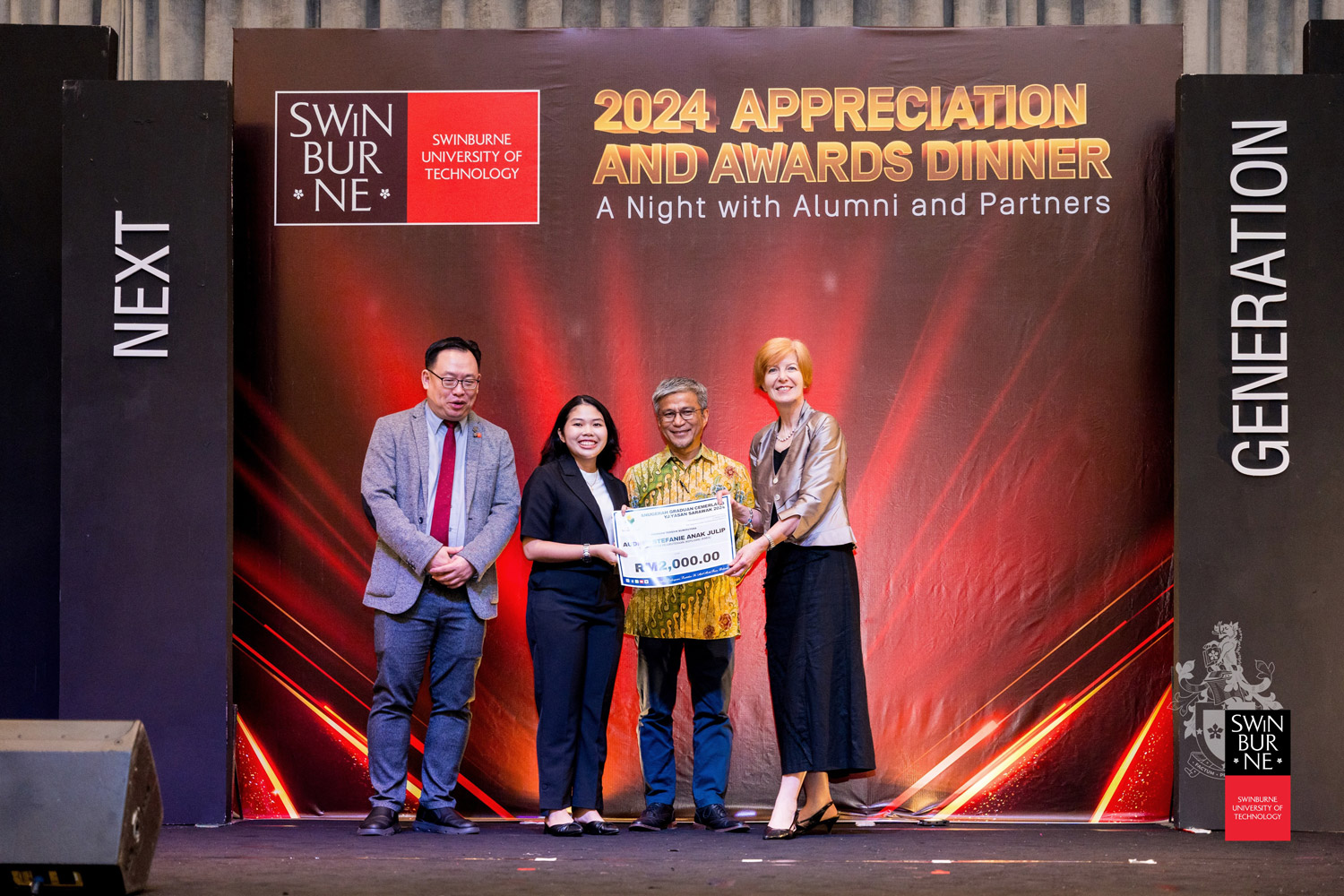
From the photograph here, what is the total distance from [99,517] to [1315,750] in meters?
4.57

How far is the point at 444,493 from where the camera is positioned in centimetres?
468

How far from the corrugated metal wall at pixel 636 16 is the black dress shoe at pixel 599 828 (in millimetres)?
3793

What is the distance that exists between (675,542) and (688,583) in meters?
0.22

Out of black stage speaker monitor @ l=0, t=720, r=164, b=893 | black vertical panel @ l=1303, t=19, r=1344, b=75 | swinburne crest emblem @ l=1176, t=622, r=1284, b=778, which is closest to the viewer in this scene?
black stage speaker monitor @ l=0, t=720, r=164, b=893

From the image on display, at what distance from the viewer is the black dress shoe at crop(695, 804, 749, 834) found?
15.1ft

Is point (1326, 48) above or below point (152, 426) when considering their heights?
above

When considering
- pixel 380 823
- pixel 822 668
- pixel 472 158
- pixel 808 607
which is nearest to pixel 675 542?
pixel 808 607

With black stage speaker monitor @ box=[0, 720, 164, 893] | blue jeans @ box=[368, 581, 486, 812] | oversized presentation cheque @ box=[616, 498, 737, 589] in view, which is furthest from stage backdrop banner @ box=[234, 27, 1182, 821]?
black stage speaker monitor @ box=[0, 720, 164, 893]

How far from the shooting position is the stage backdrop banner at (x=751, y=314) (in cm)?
511

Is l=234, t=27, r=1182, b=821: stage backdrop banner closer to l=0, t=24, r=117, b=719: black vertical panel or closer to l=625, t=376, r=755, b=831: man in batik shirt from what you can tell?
l=625, t=376, r=755, b=831: man in batik shirt

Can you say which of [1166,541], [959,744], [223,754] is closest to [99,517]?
[223,754]

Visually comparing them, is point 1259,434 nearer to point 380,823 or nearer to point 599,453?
point 599,453

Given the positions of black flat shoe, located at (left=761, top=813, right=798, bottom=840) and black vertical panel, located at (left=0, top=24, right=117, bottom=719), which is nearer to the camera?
black flat shoe, located at (left=761, top=813, right=798, bottom=840)

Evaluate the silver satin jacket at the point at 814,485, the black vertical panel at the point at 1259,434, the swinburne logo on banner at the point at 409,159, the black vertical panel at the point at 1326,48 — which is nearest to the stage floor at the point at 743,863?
the black vertical panel at the point at 1259,434
